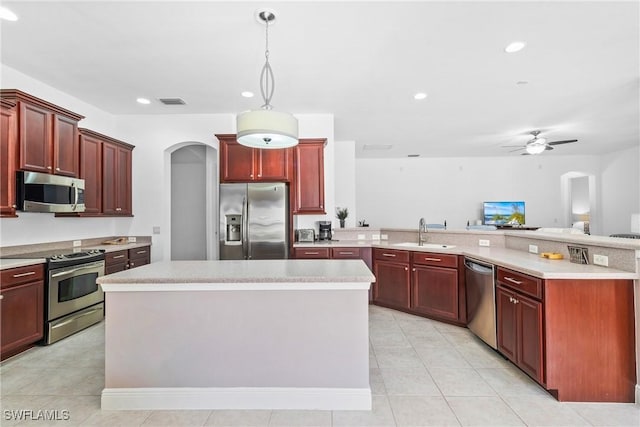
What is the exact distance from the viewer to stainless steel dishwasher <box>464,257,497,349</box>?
2.79 metres

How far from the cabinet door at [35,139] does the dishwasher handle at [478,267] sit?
455cm

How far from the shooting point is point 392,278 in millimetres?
4066

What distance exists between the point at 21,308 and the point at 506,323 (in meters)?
4.28

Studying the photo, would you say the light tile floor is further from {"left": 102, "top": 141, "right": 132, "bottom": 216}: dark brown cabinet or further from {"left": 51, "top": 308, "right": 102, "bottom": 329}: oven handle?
{"left": 102, "top": 141, "right": 132, "bottom": 216}: dark brown cabinet

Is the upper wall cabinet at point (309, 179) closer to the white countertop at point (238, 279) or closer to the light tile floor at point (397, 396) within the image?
the light tile floor at point (397, 396)

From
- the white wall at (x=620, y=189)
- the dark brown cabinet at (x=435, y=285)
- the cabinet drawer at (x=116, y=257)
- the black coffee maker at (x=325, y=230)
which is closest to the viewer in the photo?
the dark brown cabinet at (x=435, y=285)

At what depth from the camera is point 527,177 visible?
26.6ft

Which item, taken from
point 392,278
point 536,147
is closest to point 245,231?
point 392,278

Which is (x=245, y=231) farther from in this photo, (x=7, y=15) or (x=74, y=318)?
(x=7, y=15)

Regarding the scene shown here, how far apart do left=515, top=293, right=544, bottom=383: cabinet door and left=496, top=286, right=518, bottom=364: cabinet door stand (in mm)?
65

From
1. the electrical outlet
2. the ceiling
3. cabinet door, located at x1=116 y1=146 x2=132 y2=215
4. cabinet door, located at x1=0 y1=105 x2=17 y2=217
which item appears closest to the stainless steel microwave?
cabinet door, located at x1=0 y1=105 x2=17 y2=217

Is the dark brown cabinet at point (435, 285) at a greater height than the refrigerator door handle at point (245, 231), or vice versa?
the refrigerator door handle at point (245, 231)

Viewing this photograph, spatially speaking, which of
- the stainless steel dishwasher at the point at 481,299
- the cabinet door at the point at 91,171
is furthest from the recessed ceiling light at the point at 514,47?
the cabinet door at the point at 91,171

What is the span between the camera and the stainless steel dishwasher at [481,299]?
110 inches
